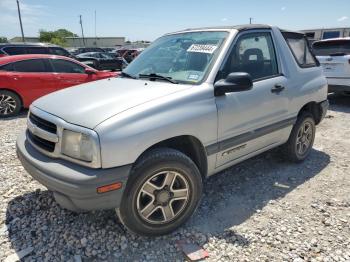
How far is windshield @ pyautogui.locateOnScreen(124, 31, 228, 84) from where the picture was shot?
3184 millimetres

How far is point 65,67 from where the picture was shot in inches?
323

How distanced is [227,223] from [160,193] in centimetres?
81

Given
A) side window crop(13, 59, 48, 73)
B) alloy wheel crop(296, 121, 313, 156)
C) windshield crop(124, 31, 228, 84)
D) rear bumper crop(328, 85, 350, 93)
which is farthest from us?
rear bumper crop(328, 85, 350, 93)

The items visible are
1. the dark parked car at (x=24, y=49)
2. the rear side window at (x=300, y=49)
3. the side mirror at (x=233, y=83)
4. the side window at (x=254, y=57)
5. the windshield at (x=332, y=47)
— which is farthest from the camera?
the dark parked car at (x=24, y=49)

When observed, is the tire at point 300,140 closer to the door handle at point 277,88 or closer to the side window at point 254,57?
the door handle at point 277,88

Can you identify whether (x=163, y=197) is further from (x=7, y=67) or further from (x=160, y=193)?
(x=7, y=67)

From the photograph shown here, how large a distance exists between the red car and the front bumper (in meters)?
4.96

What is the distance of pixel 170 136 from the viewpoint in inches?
105

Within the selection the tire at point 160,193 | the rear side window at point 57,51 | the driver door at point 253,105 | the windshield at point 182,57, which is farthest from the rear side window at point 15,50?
the tire at point 160,193

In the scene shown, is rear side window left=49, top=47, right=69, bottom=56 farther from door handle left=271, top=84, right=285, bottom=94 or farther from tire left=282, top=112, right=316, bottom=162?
door handle left=271, top=84, right=285, bottom=94

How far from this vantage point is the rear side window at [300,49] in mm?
4180

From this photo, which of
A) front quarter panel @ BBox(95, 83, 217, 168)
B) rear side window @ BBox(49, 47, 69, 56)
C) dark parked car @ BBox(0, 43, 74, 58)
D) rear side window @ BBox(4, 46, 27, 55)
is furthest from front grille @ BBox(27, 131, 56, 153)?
rear side window @ BBox(4, 46, 27, 55)

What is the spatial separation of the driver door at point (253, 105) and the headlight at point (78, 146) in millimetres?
1278

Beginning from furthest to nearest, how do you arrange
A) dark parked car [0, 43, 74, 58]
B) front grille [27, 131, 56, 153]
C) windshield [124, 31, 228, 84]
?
dark parked car [0, 43, 74, 58], windshield [124, 31, 228, 84], front grille [27, 131, 56, 153]
